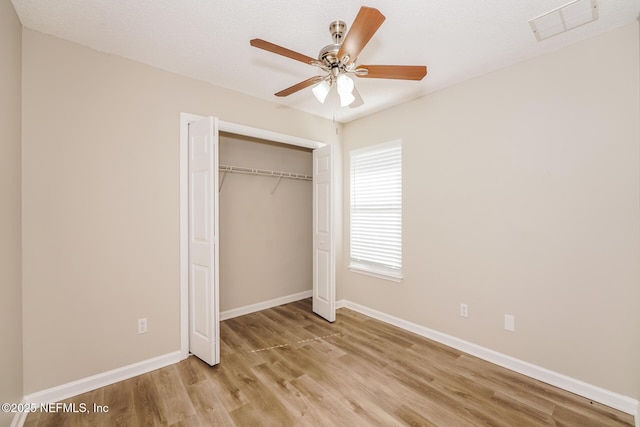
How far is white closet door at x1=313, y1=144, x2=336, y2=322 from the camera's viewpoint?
3.48 metres

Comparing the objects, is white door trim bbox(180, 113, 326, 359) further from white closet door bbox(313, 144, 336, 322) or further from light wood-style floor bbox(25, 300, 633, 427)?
white closet door bbox(313, 144, 336, 322)

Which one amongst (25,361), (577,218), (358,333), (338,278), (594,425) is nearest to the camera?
(594,425)

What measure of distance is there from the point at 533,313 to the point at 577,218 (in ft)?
2.75

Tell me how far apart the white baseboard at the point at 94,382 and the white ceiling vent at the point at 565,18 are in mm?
3868

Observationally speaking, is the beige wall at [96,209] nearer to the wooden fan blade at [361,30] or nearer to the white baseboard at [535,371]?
the wooden fan blade at [361,30]

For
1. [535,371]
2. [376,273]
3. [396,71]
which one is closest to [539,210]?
[535,371]

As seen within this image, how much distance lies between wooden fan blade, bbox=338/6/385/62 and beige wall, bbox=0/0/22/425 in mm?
1937

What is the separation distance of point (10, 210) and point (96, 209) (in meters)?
0.51

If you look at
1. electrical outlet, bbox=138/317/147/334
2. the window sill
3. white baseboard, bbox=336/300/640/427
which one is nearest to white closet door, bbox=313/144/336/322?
the window sill

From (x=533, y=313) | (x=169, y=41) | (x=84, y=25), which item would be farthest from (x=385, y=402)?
(x=84, y=25)

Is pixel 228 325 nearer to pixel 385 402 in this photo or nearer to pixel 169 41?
pixel 385 402

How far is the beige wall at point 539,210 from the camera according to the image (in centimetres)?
198

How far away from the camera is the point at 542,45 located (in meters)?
2.17

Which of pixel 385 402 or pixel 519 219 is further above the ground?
pixel 519 219
